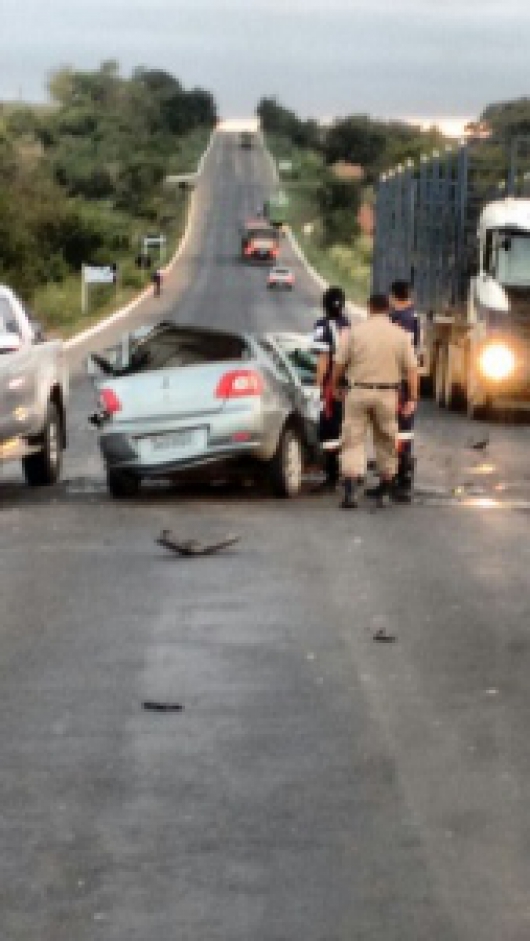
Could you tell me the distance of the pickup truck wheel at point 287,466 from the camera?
18031 millimetres

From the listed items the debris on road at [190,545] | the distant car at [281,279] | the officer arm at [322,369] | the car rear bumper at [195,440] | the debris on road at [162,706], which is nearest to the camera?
the debris on road at [162,706]

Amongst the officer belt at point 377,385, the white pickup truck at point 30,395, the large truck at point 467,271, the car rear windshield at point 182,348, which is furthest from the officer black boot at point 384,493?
the large truck at point 467,271

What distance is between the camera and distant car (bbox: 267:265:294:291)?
371 feet

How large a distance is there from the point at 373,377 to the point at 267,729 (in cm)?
838

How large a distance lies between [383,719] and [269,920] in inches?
117

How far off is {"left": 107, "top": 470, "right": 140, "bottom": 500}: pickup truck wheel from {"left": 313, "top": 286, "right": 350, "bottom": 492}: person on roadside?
164 centimetres

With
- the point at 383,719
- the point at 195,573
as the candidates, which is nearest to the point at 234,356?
the point at 195,573

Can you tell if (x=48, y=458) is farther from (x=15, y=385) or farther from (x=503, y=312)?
(x=503, y=312)

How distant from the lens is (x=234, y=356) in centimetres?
1822

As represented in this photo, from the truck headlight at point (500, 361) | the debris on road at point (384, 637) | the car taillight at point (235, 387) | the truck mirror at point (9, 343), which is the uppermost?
the truck mirror at point (9, 343)

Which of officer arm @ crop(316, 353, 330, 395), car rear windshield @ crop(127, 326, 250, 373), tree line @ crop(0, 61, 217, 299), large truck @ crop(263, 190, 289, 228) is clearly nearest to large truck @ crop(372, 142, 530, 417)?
officer arm @ crop(316, 353, 330, 395)

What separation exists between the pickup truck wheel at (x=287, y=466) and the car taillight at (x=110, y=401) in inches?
52.7

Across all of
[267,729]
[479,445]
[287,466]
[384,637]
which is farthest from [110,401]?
[267,729]

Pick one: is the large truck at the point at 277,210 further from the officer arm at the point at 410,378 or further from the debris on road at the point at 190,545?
the debris on road at the point at 190,545
